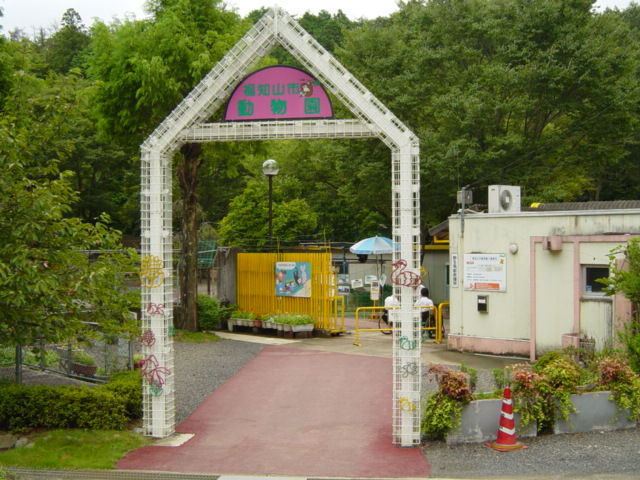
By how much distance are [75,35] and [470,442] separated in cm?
6291

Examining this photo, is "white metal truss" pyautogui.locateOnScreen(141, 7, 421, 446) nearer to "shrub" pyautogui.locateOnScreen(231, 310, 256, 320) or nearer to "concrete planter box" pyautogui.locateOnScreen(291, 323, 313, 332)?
"concrete planter box" pyautogui.locateOnScreen(291, 323, 313, 332)

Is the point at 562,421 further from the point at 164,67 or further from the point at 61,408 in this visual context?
the point at 164,67

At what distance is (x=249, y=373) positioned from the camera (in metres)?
15.1

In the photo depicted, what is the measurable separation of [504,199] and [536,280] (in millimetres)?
2883

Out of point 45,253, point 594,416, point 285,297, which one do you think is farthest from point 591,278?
point 45,253

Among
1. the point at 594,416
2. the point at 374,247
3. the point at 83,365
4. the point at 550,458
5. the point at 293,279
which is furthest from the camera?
the point at 374,247

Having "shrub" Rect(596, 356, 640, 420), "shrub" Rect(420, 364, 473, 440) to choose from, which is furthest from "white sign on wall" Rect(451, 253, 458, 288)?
"shrub" Rect(420, 364, 473, 440)

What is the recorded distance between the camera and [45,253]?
9188 mm

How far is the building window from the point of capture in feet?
49.5

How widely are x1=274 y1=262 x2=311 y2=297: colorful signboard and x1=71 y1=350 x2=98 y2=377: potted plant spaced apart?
8.46m

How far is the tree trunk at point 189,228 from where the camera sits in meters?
20.0

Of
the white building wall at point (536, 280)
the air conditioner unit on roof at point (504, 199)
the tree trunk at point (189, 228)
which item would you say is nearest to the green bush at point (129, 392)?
the white building wall at point (536, 280)

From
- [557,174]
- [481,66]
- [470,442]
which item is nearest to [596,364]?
[470,442]

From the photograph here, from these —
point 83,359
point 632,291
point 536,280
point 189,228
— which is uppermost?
point 189,228
